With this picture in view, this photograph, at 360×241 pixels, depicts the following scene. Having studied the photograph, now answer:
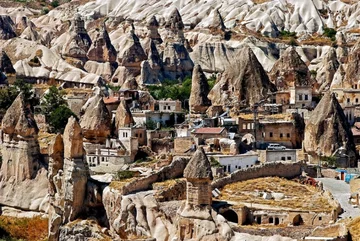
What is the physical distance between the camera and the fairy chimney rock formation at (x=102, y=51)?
9825 cm

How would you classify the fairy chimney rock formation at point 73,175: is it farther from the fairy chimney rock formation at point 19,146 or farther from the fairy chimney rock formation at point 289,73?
the fairy chimney rock formation at point 289,73

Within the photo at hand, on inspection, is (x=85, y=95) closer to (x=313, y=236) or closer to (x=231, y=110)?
(x=231, y=110)

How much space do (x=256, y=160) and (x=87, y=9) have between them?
115804 mm

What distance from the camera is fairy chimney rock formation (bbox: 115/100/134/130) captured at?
55.4m

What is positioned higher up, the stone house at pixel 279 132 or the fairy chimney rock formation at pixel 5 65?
the fairy chimney rock formation at pixel 5 65

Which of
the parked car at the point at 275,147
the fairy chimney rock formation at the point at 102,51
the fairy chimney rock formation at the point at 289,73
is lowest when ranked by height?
the parked car at the point at 275,147

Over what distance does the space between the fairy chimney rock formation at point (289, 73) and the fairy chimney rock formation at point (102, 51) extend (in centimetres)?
3213

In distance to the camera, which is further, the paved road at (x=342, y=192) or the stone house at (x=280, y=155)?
the stone house at (x=280, y=155)

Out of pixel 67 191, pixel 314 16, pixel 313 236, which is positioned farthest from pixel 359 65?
pixel 314 16

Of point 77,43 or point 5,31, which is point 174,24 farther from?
point 5,31

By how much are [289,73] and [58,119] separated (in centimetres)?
2039

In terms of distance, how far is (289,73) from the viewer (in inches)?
2714

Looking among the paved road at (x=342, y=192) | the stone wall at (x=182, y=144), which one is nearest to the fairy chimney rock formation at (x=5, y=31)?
the stone wall at (x=182, y=144)

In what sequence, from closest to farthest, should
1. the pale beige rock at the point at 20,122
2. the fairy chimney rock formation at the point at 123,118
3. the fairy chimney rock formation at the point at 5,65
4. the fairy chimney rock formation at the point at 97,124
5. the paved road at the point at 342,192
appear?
the paved road at the point at 342,192 → the pale beige rock at the point at 20,122 → the fairy chimney rock formation at the point at 97,124 → the fairy chimney rock formation at the point at 123,118 → the fairy chimney rock formation at the point at 5,65
